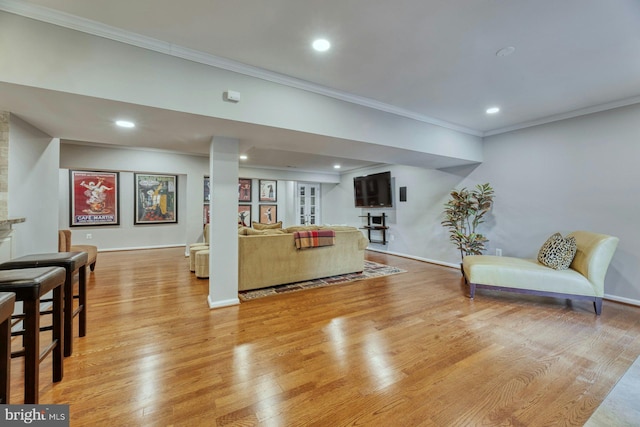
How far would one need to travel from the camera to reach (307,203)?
9.04m

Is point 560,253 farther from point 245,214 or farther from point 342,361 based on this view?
point 245,214

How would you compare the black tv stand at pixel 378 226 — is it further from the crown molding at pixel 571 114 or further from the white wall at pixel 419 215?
the crown molding at pixel 571 114

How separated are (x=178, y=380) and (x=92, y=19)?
2.57m

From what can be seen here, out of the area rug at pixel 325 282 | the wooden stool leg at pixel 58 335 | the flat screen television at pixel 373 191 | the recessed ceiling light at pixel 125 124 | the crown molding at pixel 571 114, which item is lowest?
the area rug at pixel 325 282

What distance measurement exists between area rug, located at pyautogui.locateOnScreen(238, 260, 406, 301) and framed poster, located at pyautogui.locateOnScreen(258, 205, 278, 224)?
423cm

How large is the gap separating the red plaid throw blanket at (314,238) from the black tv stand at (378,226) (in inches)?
110

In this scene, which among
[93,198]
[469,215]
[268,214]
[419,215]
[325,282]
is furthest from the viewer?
[268,214]

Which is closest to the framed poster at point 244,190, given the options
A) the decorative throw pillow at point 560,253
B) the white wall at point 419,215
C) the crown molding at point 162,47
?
the white wall at point 419,215

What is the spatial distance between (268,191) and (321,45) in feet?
21.9

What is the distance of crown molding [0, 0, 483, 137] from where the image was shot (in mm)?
1710

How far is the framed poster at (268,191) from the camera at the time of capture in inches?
332

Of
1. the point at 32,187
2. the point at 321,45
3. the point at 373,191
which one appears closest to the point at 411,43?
the point at 321,45

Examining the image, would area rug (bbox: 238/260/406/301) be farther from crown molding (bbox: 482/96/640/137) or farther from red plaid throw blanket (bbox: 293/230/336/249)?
crown molding (bbox: 482/96/640/137)

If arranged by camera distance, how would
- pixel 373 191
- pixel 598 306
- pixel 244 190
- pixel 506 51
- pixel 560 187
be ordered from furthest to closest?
pixel 244 190 < pixel 373 191 < pixel 560 187 < pixel 598 306 < pixel 506 51
